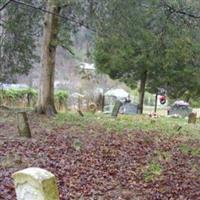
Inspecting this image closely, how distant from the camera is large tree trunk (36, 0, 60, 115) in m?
19.5

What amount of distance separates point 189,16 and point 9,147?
512cm

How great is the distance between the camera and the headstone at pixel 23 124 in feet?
40.4

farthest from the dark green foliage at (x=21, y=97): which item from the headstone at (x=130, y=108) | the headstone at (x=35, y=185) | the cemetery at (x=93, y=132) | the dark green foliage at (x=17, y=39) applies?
the headstone at (x=35, y=185)

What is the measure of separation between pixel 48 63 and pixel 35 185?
50.1 feet

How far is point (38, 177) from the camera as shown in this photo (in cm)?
459

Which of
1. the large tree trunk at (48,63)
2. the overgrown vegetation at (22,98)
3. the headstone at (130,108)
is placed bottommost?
the headstone at (130,108)

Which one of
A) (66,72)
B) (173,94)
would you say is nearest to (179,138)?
(173,94)

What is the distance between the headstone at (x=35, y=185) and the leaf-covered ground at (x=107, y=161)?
263 cm

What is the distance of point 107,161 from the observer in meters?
10.1

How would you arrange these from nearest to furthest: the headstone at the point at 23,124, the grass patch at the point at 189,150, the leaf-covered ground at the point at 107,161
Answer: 1. the leaf-covered ground at the point at 107,161
2. the grass patch at the point at 189,150
3. the headstone at the point at 23,124

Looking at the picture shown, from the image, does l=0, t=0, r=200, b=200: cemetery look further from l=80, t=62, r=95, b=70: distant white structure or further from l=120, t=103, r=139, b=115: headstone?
l=120, t=103, r=139, b=115: headstone

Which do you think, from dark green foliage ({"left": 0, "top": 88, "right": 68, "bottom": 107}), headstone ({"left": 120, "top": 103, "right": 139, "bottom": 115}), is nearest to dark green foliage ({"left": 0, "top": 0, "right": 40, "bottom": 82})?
dark green foliage ({"left": 0, "top": 88, "right": 68, "bottom": 107})

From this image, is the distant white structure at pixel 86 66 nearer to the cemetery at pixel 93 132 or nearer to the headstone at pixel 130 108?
the cemetery at pixel 93 132

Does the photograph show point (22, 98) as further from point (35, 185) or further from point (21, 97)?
point (35, 185)
